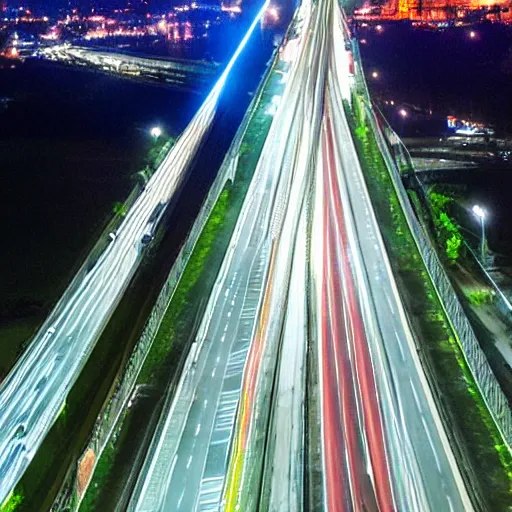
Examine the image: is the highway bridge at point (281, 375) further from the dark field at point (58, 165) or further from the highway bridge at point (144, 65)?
the highway bridge at point (144, 65)

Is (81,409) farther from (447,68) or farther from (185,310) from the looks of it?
(447,68)

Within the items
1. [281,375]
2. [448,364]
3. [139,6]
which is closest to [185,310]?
[281,375]

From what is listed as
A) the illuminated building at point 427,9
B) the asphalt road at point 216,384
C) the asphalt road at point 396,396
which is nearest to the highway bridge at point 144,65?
the asphalt road at point 216,384

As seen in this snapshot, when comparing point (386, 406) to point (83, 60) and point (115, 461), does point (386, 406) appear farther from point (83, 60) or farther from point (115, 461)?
point (83, 60)

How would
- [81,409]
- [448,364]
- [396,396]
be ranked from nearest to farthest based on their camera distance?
1. [396,396]
2. [81,409]
3. [448,364]

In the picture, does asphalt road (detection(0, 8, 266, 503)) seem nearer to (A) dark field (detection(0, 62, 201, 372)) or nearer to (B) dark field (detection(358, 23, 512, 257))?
(A) dark field (detection(0, 62, 201, 372))

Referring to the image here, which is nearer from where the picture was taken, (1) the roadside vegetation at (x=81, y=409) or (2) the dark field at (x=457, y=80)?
(1) the roadside vegetation at (x=81, y=409)
